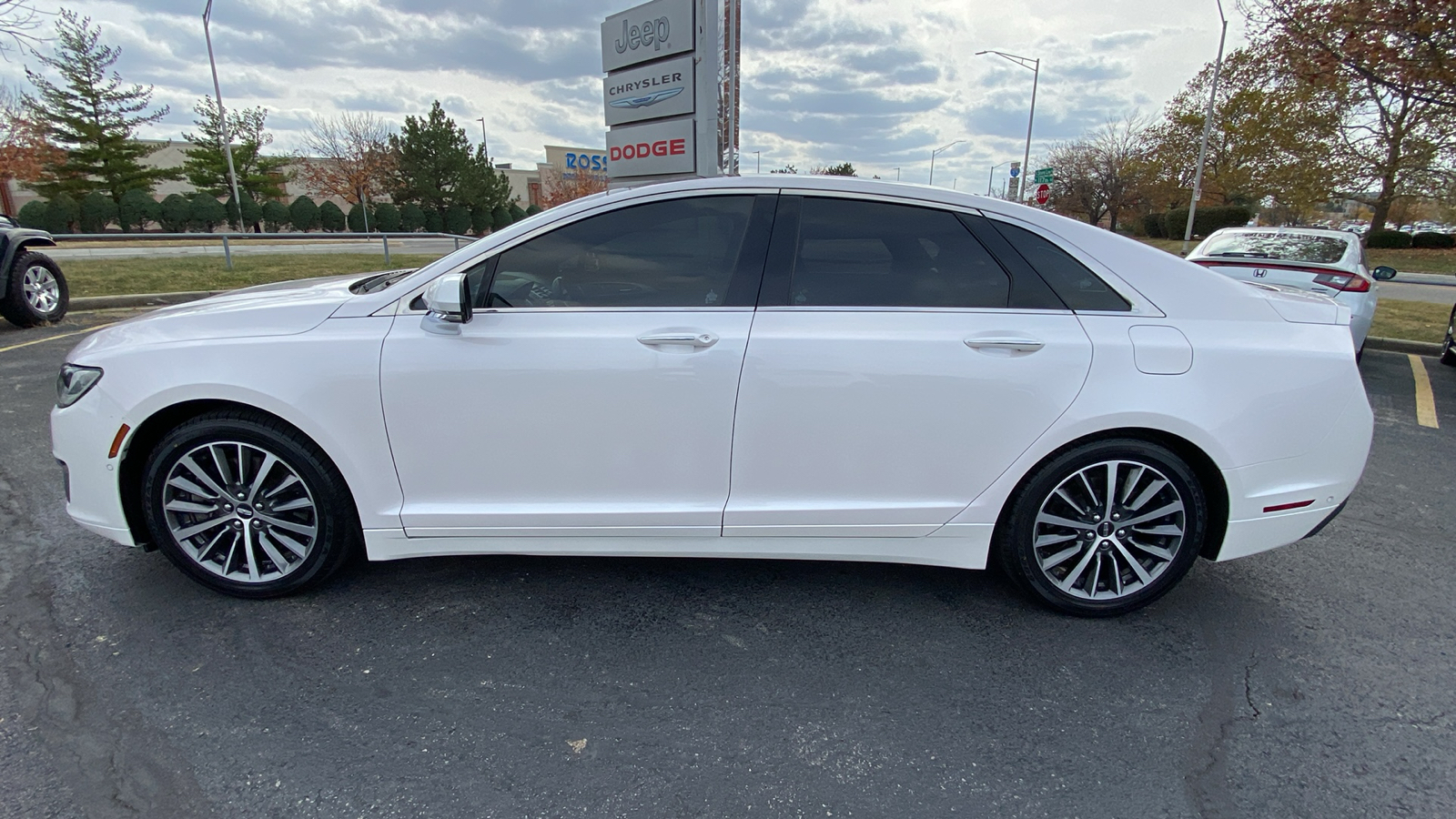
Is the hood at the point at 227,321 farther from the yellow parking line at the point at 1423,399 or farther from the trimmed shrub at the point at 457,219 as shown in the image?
the trimmed shrub at the point at 457,219

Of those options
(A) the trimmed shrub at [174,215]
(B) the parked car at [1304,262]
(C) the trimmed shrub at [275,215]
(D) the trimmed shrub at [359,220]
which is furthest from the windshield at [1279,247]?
(C) the trimmed shrub at [275,215]

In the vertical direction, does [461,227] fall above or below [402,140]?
below

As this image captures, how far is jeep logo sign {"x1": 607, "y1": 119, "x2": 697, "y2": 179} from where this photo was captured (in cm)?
1000

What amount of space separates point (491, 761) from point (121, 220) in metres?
45.6

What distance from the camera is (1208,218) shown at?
35562 mm

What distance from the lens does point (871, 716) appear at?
89.9 inches

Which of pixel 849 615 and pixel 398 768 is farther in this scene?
pixel 849 615

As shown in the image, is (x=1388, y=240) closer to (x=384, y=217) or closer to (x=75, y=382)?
(x=75, y=382)

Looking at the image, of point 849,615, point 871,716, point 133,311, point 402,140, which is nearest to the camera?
point 871,716

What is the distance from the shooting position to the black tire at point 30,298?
25.7 feet

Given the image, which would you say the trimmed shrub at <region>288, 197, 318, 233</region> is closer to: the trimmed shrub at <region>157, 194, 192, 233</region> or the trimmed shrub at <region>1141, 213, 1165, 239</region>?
the trimmed shrub at <region>157, 194, 192, 233</region>

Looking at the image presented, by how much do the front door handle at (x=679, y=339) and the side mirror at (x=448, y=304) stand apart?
0.63 meters

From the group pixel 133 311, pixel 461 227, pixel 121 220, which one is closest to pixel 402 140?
pixel 461 227

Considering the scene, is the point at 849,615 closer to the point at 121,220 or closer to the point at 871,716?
the point at 871,716
